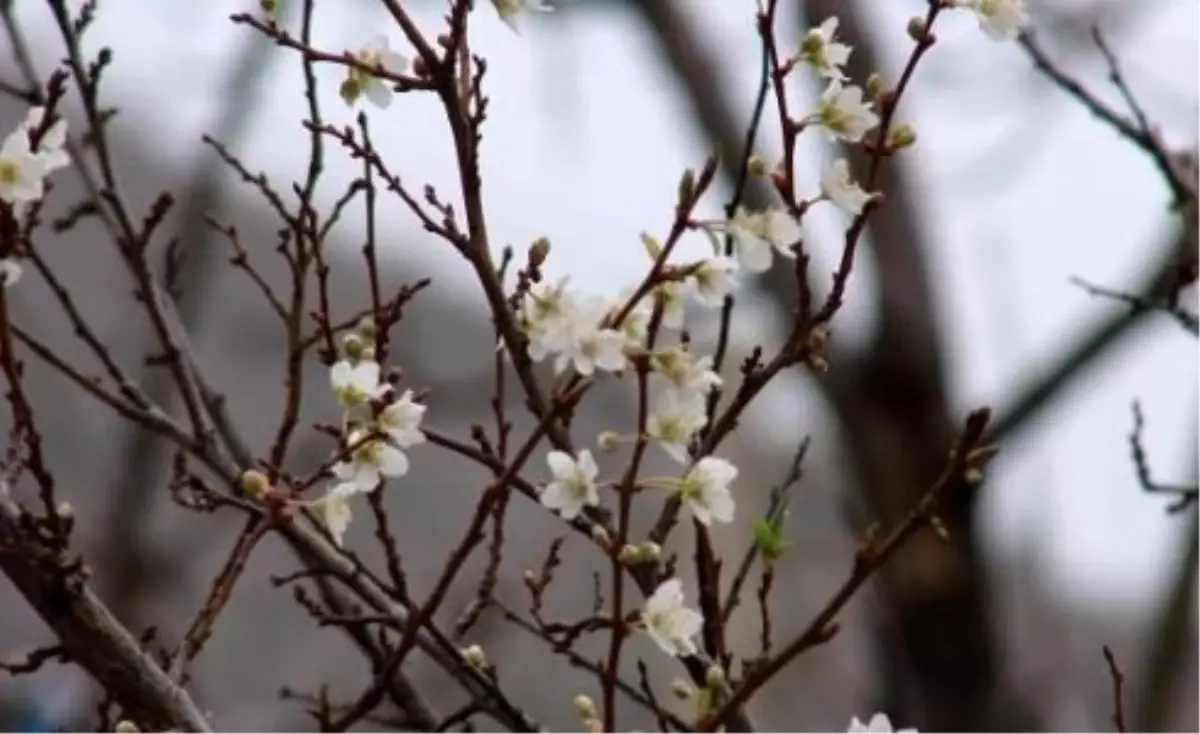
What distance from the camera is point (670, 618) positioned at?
701 millimetres

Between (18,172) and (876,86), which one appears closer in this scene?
(18,172)

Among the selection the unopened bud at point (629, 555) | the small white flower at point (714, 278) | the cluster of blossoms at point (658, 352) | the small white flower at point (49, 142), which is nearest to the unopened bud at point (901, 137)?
the cluster of blossoms at point (658, 352)

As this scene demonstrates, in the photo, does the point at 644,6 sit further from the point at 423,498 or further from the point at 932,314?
the point at 423,498

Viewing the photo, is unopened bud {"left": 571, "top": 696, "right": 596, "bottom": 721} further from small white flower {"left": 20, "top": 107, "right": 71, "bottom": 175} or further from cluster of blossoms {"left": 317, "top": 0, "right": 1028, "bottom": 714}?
small white flower {"left": 20, "top": 107, "right": 71, "bottom": 175}

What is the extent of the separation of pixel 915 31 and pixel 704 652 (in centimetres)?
31

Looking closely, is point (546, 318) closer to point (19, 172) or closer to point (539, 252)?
point (539, 252)

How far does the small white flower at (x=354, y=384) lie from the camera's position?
678 millimetres

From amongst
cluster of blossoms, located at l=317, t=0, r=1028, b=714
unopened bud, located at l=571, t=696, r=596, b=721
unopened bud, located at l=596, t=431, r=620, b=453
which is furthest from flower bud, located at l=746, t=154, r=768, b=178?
unopened bud, located at l=571, t=696, r=596, b=721

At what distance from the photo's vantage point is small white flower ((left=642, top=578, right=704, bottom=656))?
0.70m

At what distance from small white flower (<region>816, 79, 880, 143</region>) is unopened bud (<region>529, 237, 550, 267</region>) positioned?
13 cm

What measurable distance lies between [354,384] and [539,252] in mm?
105

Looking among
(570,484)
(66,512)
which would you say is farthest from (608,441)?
(66,512)

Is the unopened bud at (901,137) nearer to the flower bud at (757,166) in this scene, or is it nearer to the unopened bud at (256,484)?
the flower bud at (757,166)

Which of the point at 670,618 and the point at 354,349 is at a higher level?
the point at 354,349
